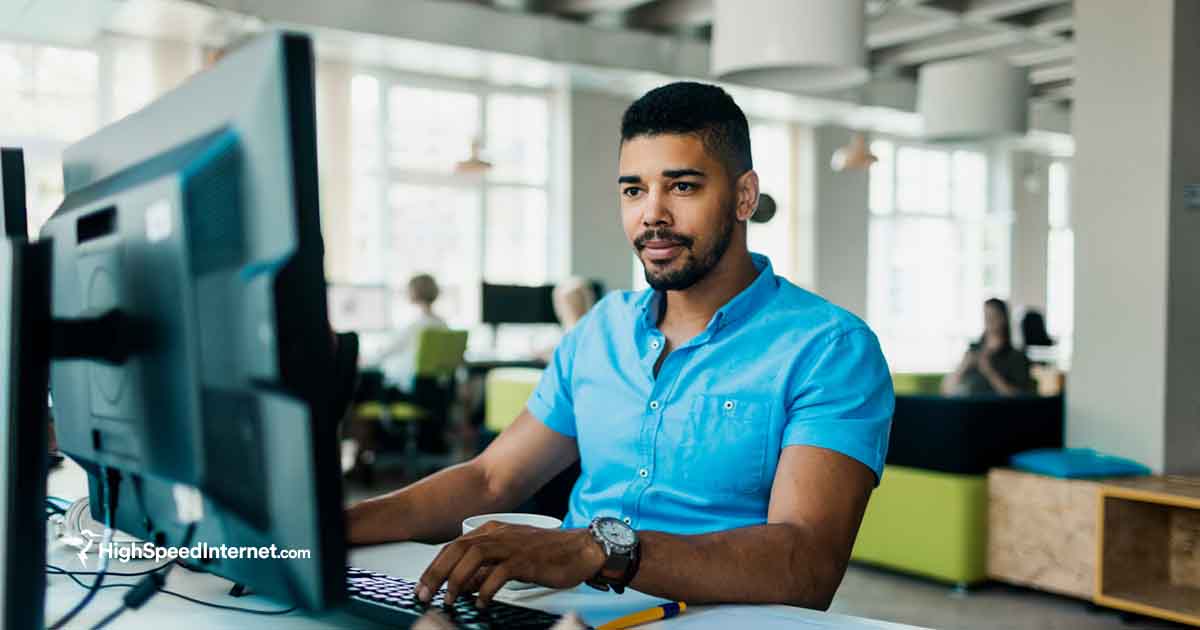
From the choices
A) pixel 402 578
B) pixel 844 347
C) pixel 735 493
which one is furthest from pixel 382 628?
pixel 844 347

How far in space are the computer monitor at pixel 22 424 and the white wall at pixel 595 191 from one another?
8013mm

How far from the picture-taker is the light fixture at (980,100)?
5664mm

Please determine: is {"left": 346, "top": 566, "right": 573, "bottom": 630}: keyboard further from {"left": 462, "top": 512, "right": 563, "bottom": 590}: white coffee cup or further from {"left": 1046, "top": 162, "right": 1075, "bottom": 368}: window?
{"left": 1046, "top": 162, "right": 1075, "bottom": 368}: window

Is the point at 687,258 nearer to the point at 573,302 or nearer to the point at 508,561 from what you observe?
the point at 508,561

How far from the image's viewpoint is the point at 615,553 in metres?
1.06

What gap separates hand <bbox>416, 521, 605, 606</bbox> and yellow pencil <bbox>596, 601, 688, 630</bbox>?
0.23 ft

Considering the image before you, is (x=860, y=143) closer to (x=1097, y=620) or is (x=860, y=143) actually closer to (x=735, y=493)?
(x=1097, y=620)

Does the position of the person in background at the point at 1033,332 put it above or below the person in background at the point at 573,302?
below

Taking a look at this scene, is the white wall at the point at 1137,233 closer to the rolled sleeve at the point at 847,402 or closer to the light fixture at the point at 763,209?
the light fixture at the point at 763,209

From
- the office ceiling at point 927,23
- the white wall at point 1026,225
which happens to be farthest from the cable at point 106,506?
the white wall at point 1026,225

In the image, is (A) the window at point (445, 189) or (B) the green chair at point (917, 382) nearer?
(B) the green chair at point (917, 382)

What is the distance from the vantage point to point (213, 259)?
2.24 feet

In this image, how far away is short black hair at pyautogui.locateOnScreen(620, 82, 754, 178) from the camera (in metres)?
1.50

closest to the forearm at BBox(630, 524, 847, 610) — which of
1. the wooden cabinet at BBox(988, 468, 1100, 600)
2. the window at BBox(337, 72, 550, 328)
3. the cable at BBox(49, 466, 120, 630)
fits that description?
the cable at BBox(49, 466, 120, 630)
